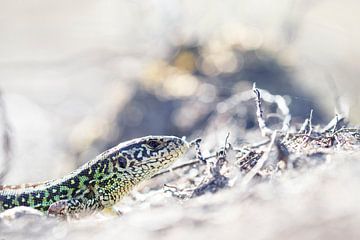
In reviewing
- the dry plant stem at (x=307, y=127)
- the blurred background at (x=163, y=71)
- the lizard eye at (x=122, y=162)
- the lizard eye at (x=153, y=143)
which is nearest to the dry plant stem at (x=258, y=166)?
the dry plant stem at (x=307, y=127)

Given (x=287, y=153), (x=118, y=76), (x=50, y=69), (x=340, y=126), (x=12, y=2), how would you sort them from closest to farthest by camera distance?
(x=287, y=153), (x=340, y=126), (x=118, y=76), (x=50, y=69), (x=12, y=2)

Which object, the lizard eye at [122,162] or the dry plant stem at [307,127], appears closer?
the dry plant stem at [307,127]

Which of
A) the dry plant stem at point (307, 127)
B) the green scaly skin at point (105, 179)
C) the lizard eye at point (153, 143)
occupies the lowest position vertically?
the green scaly skin at point (105, 179)

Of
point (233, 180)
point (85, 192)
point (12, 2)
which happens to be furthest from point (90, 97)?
point (233, 180)

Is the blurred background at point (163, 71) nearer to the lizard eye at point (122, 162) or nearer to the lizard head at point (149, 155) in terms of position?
the lizard head at point (149, 155)

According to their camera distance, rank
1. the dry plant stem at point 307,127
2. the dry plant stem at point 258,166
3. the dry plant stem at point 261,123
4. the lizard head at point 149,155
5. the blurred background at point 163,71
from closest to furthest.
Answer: the dry plant stem at point 258,166, the dry plant stem at point 261,123, the dry plant stem at point 307,127, the lizard head at point 149,155, the blurred background at point 163,71

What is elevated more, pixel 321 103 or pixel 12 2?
pixel 12 2

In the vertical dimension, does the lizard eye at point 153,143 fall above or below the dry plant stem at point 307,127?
below

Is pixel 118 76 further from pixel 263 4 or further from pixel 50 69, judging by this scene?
pixel 263 4

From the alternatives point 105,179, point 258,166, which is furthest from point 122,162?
point 258,166
